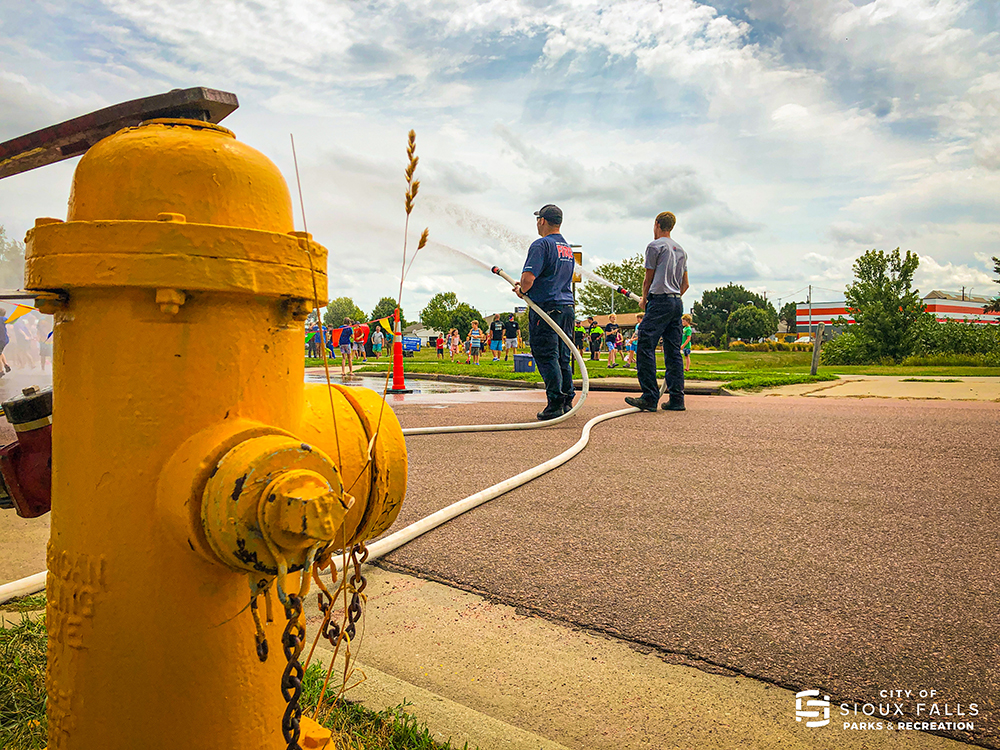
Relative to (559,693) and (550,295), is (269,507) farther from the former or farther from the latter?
(550,295)

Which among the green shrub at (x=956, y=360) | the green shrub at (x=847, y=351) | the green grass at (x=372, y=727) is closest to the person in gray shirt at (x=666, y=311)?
the green grass at (x=372, y=727)

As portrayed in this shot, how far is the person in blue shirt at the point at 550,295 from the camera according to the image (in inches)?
248

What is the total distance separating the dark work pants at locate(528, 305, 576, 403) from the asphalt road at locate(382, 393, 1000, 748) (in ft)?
4.33

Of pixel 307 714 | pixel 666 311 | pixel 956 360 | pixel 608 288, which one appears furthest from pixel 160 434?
pixel 608 288

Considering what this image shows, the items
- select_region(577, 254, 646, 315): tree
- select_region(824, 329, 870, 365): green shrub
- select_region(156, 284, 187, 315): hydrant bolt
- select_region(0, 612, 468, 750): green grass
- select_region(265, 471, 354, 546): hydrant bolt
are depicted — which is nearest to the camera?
select_region(265, 471, 354, 546): hydrant bolt

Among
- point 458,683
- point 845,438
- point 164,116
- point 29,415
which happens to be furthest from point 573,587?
point 845,438

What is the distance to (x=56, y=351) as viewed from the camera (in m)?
1.08

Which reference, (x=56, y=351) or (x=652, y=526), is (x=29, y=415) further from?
(x=652, y=526)

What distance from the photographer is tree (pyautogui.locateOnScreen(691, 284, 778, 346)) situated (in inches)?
4043

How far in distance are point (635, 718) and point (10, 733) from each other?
1.36m

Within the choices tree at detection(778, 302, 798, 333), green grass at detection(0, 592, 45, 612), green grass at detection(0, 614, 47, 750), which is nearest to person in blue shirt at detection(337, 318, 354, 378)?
green grass at detection(0, 614, 47, 750)

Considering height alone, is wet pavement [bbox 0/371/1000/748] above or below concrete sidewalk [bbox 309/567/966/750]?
above

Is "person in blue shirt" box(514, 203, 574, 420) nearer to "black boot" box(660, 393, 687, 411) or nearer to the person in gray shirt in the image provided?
the person in gray shirt

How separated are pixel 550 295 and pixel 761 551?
420cm
